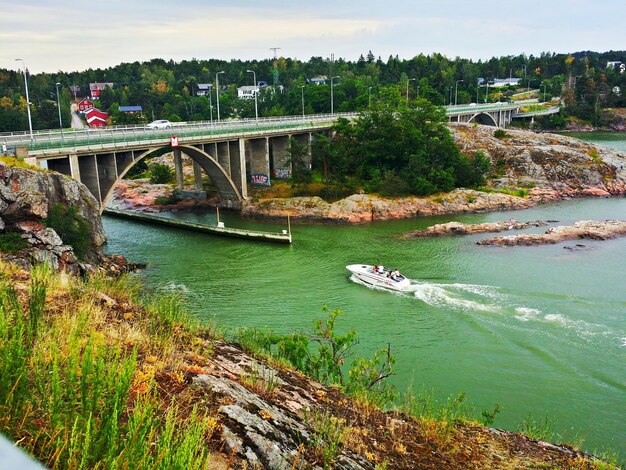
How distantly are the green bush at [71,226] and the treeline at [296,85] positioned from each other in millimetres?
44780

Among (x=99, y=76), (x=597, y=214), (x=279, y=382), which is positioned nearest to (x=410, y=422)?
(x=279, y=382)

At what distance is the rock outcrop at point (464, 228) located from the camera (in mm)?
38653

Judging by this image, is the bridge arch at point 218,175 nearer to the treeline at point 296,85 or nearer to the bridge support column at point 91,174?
the bridge support column at point 91,174

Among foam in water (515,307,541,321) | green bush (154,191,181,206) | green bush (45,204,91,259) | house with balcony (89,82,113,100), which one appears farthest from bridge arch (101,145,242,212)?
house with balcony (89,82,113,100)

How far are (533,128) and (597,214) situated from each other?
67.5 m

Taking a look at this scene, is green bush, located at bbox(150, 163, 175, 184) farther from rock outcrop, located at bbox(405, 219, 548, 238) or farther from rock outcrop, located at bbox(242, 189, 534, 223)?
rock outcrop, located at bbox(405, 219, 548, 238)

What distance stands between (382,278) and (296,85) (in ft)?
276

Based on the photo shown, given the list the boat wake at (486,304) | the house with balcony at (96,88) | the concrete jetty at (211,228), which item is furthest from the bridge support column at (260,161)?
the house with balcony at (96,88)

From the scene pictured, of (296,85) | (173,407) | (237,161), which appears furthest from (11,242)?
(296,85)

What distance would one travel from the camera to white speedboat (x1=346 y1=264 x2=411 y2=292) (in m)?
26.7

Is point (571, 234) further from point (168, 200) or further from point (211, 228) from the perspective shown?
point (168, 200)

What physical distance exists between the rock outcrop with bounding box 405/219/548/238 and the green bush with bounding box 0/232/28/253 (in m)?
24.8

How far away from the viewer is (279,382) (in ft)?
30.1

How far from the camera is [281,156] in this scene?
175ft
